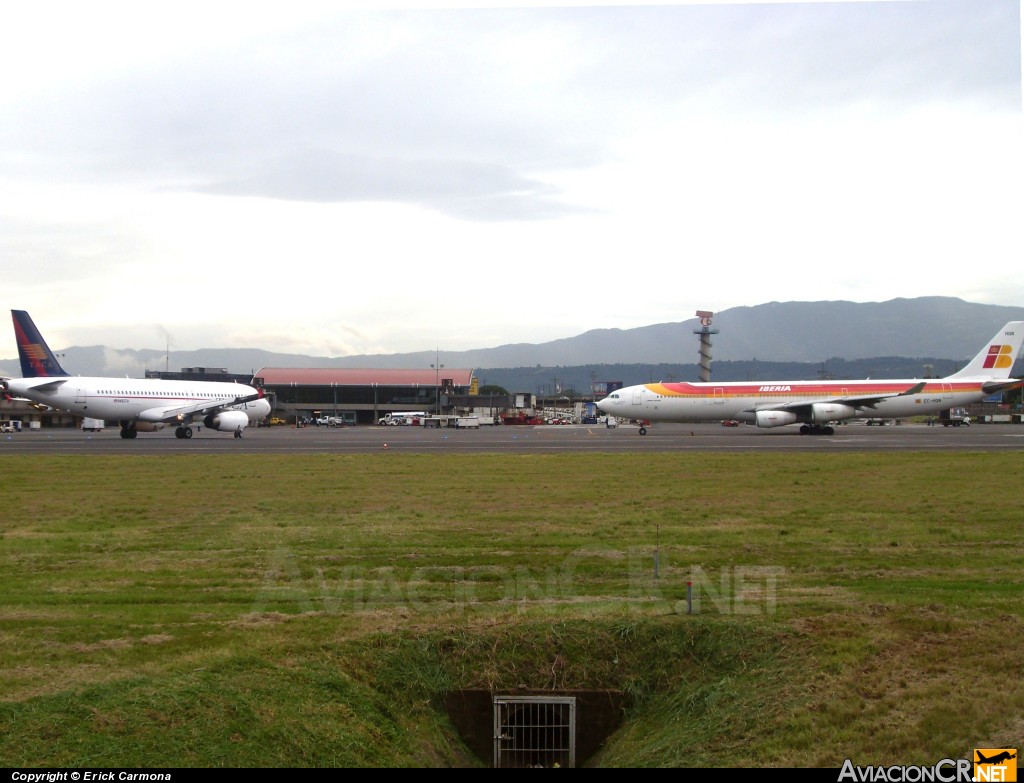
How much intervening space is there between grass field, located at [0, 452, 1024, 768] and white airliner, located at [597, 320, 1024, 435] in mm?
39978

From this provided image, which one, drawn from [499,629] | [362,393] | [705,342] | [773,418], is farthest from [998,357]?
[705,342]

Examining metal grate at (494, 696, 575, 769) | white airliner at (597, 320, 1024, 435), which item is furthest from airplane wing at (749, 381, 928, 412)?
metal grate at (494, 696, 575, 769)

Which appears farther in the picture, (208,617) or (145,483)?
(145,483)

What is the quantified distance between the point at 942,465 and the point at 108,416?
48.4 metres

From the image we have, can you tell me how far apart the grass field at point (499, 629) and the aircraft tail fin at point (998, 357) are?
4656 cm

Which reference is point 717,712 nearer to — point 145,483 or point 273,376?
point 145,483

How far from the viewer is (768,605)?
37.0 feet

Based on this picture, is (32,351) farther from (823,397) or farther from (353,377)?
(353,377)

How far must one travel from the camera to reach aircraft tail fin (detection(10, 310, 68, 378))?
182ft

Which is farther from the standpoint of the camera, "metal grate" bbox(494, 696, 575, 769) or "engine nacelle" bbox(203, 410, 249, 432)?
"engine nacelle" bbox(203, 410, 249, 432)

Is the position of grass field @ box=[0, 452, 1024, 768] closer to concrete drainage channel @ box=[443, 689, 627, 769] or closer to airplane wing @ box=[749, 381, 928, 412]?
concrete drainage channel @ box=[443, 689, 627, 769]

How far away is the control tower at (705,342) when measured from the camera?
172 metres

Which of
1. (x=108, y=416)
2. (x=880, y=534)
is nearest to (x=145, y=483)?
(x=880, y=534)

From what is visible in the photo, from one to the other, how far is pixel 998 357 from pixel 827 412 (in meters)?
14.2
